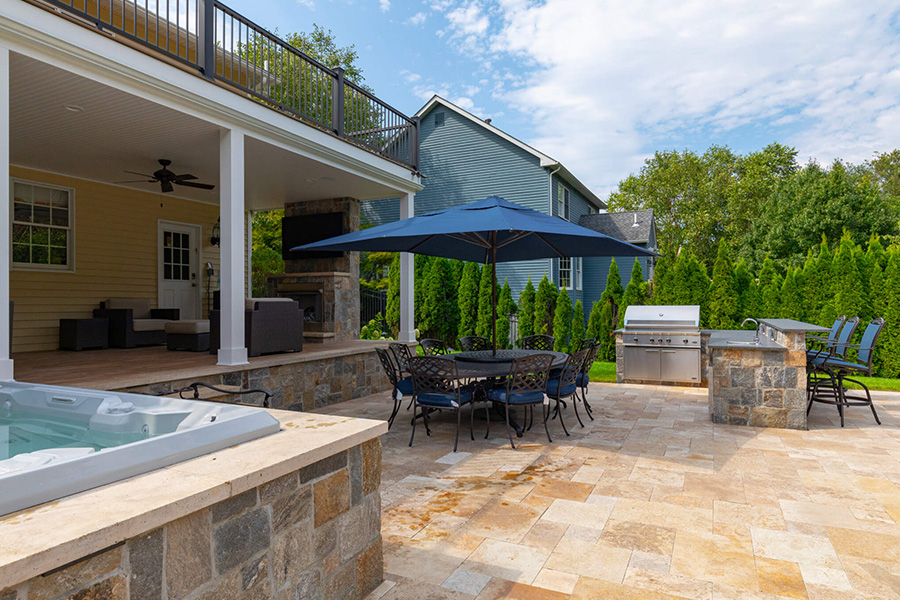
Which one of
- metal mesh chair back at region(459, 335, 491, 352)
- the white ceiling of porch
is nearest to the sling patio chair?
metal mesh chair back at region(459, 335, 491, 352)

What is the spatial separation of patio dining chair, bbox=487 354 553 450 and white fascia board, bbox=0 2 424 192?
363 centimetres

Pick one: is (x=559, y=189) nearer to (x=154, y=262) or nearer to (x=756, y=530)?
(x=154, y=262)

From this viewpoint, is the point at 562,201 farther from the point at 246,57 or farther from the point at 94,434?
the point at 94,434

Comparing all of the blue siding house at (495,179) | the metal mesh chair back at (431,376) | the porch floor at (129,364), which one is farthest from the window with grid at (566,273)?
the metal mesh chair back at (431,376)

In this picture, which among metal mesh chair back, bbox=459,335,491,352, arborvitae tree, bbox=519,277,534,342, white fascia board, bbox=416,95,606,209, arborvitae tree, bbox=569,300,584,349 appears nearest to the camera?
metal mesh chair back, bbox=459,335,491,352

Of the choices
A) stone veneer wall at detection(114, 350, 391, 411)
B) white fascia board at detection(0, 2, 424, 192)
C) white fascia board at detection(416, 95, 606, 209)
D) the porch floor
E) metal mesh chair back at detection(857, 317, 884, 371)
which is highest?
white fascia board at detection(416, 95, 606, 209)

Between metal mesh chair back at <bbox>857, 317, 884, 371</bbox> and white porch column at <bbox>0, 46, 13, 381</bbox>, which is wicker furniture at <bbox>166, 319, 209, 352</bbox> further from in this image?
metal mesh chair back at <bbox>857, 317, 884, 371</bbox>

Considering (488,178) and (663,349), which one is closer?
(663,349)

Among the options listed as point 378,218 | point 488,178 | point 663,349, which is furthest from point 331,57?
point 663,349

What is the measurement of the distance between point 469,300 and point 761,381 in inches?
282

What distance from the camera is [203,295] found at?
31.1ft

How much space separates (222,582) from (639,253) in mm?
4406

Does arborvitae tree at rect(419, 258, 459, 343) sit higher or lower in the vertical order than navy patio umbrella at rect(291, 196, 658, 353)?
lower

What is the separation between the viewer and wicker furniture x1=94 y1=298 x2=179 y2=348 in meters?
7.49
